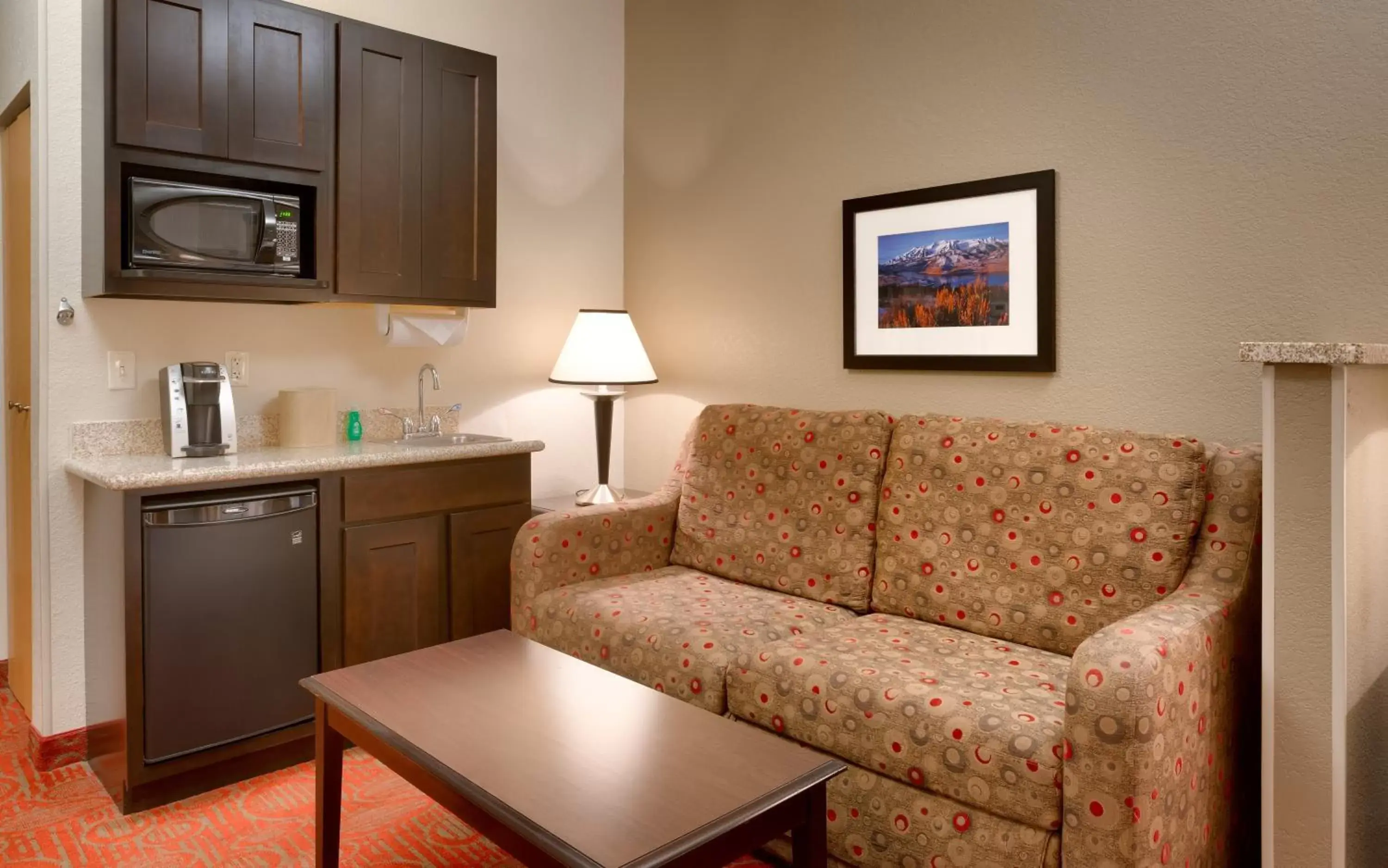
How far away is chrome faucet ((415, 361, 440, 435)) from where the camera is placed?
3389 millimetres

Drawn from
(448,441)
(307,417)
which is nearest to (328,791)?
(307,417)

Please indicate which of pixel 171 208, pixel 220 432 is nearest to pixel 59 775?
pixel 220 432

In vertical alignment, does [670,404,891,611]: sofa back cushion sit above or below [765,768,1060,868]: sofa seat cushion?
above

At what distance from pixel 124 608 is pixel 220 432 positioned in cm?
63

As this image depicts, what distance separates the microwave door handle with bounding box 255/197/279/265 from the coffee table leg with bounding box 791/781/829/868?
2.22m

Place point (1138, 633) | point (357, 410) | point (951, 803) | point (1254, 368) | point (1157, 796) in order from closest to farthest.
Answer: point (1157, 796), point (1138, 633), point (951, 803), point (1254, 368), point (357, 410)

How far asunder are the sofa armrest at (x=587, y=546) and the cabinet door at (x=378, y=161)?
0.95 m

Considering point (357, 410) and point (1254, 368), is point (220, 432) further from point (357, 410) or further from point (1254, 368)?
point (1254, 368)

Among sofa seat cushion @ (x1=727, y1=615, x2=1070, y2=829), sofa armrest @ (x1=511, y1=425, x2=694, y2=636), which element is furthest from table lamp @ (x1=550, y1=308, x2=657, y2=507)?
sofa seat cushion @ (x1=727, y1=615, x2=1070, y2=829)

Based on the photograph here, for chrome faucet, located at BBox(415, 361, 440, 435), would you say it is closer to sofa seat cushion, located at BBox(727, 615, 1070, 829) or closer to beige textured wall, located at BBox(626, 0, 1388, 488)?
beige textured wall, located at BBox(626, 0, 1388, 488)

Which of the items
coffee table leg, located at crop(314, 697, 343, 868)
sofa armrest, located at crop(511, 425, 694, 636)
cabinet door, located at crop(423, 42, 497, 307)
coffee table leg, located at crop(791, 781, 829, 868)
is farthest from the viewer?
cabinet door, located at crop(423, 42, 497, 307)

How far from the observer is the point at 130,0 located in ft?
Result: 7.97

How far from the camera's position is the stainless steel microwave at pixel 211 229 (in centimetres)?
250

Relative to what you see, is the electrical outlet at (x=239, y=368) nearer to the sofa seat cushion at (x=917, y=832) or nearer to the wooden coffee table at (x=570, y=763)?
the wooden coffee table at (x=570, y=763)
